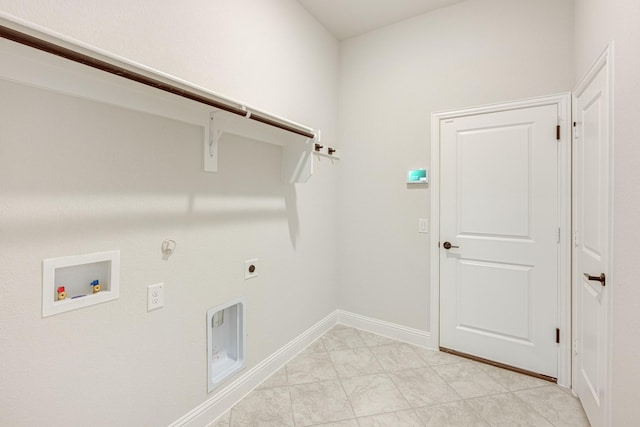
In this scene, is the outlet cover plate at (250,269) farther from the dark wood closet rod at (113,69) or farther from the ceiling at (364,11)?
the ceiling at (364,11)

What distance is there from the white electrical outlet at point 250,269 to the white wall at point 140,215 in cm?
4

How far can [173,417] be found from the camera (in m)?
1.52

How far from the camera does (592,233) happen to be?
1.64m

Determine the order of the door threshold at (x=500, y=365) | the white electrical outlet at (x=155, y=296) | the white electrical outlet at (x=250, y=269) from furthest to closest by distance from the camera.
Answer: the door threshold at (x=500, y=365)
the white electrical outlet at (x=250, y=269)
the white electrical outlet at (x=155, y=296)

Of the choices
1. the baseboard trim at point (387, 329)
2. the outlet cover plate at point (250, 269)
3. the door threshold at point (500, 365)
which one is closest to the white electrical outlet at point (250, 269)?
the outlet cover plate at point (250, 269)

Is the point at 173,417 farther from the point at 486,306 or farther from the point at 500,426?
the point at 486,306

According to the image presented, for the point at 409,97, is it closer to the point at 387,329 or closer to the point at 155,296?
the point at 387,329

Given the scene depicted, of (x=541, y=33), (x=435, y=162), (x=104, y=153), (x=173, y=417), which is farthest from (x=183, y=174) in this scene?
(x=541, y=33)

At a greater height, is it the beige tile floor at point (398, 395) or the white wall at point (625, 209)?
the white wall at point (625, 209)

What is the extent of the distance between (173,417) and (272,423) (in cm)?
54

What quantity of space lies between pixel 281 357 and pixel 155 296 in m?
1.21

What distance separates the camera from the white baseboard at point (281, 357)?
167 centimetres

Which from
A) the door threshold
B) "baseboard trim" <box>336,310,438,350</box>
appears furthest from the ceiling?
the door threshold

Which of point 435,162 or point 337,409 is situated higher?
point 435,162
